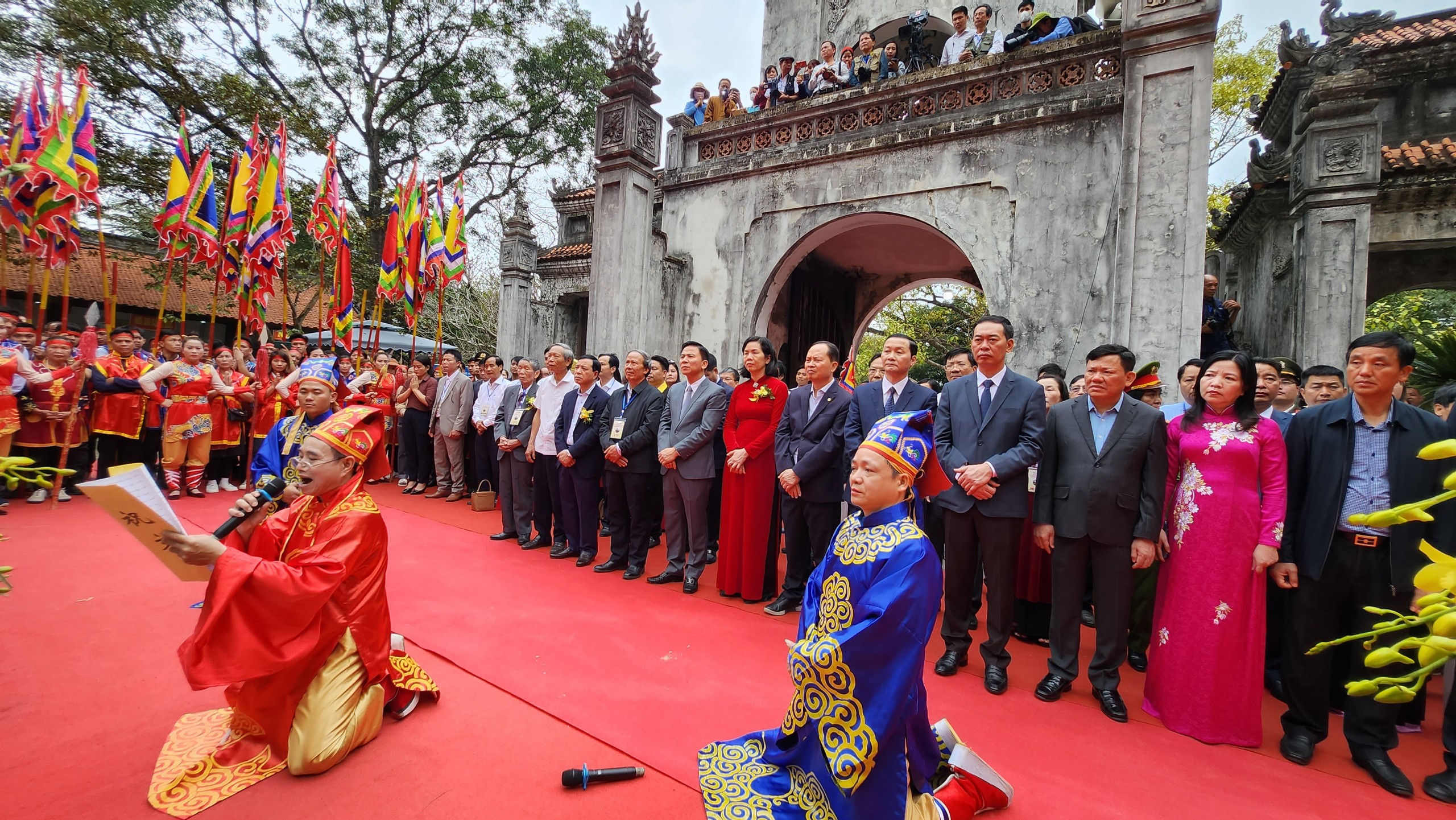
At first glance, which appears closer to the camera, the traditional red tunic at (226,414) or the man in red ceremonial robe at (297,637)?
the man in red ceremonial robe at (297,637)

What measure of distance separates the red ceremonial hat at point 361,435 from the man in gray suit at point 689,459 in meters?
2.45

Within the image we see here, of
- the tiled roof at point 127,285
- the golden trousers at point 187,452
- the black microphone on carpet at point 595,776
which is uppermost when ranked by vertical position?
the tiled roof at point 127,285

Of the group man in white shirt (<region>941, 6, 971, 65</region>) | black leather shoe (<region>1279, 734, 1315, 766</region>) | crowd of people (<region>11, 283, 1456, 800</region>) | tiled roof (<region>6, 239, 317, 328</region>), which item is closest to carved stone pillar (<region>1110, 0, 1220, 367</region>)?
crowd of people (<region>11, 283, 1456, 800</region>)

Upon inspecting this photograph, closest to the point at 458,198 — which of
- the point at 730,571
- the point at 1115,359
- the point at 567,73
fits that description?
the point at 730,571

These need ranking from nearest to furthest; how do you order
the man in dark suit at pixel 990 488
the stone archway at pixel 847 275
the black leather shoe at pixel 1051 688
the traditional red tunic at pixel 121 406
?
the black leather shoe at pixel 1051 688 → the man in dark suit at pixel 990 488 → the traditional red tunic at pixel 121 406 → the stone archway at pixel 847 275

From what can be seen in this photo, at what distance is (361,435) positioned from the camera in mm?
2740

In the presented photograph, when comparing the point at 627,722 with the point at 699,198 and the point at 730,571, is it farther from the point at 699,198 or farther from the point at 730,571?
the point at 699,198

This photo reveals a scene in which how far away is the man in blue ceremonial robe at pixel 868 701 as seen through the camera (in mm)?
1977

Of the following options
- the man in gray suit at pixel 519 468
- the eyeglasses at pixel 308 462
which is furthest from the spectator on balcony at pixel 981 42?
the eyeglasses at pixel 308 462

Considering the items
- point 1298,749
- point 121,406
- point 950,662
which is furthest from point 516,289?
point 1298,749

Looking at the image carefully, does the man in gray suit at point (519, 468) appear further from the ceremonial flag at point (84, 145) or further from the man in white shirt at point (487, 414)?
the ceremonial flag at point (84, 145)

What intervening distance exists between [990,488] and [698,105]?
810 cm

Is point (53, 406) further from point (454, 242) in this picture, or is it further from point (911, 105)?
point (911, 105)

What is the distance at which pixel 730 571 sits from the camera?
16.1 ft
